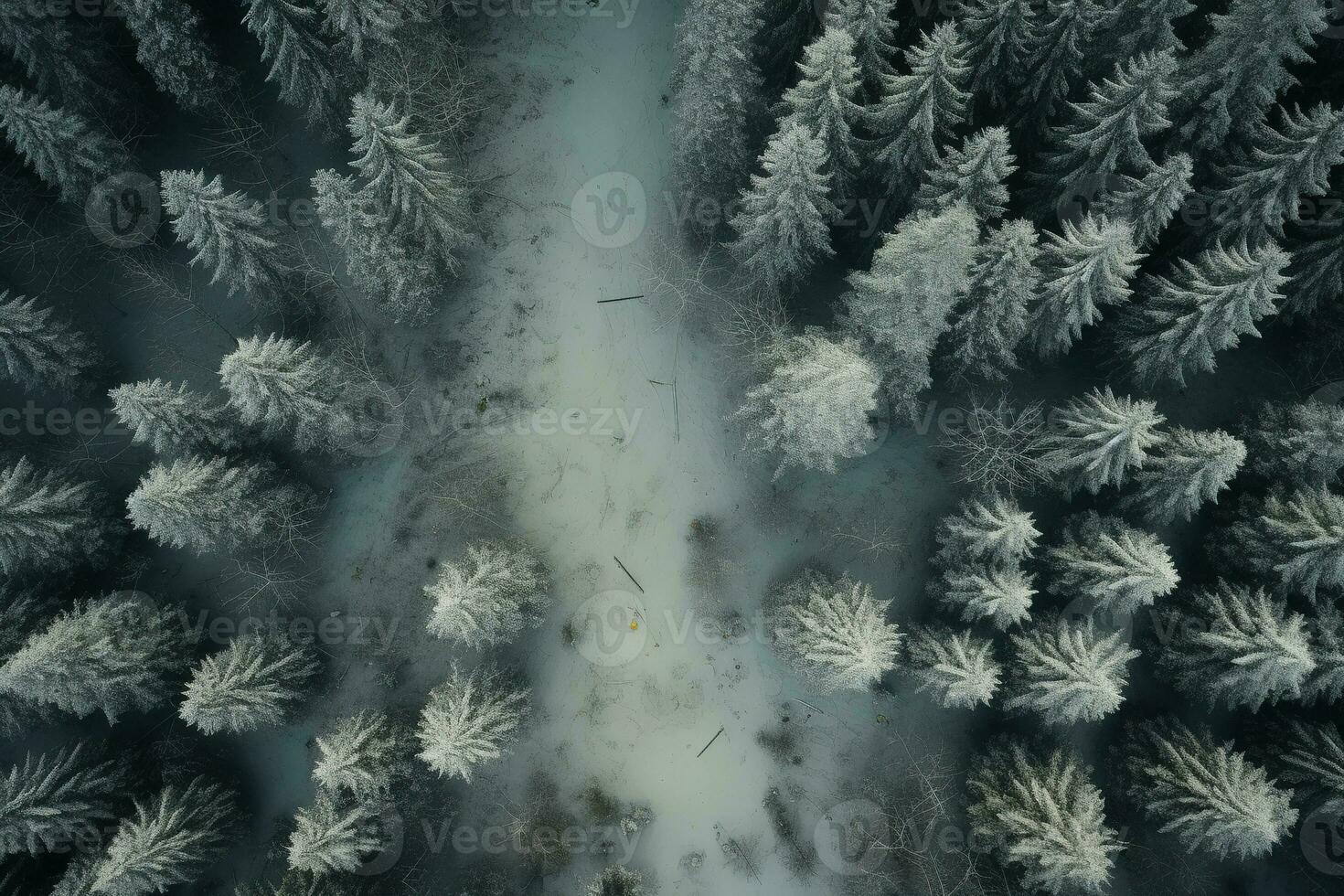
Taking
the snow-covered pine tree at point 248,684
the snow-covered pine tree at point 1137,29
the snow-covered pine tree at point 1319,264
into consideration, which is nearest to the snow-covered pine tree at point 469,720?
the snow-covered pine tree at point 248,684

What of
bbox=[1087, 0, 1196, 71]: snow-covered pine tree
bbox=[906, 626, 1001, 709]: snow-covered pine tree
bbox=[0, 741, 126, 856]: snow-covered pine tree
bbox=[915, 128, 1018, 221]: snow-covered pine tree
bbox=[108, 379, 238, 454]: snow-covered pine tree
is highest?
bbox=[1087, 0, 1196, 71]: snow-covered pine tree

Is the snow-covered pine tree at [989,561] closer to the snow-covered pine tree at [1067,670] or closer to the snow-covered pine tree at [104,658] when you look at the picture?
the snow-covered pine tree at [1067,670]

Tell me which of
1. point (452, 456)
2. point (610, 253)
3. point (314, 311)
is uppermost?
point (610, 253)

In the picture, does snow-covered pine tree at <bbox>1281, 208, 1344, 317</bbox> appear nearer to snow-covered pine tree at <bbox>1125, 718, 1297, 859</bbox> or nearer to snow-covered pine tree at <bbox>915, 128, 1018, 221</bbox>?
snow-covered pine tree at <bbox>915, 128, 1018, 221</bbox>

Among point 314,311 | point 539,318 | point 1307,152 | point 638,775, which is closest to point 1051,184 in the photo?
point 1307,152

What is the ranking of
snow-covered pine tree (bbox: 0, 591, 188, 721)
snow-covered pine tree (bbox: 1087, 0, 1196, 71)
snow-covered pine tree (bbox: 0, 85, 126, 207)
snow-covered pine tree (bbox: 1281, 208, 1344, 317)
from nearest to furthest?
1. snow-covered pine tree (bbox: 0, 591, 188, 721)
2. snow-covered pine tree (bbox: 1087, 0, 1196, 71)
3. snow-covered pine tree (bbox: 1281, 208, 1344, 317)
4. snow-covered pine tree (bbox: 0, 85, 126, 207)

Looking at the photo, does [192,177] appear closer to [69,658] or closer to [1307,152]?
[69,658]

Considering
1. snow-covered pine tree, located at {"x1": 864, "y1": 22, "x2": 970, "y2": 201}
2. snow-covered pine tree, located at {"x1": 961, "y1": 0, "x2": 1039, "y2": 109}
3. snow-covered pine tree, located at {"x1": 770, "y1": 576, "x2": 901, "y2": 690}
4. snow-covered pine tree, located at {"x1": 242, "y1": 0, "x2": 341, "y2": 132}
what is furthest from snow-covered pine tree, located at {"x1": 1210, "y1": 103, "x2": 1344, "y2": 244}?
snow-covered pine tree, located at {"x1": 242, "y1": 0, "x2": 341, "y2": 132}
